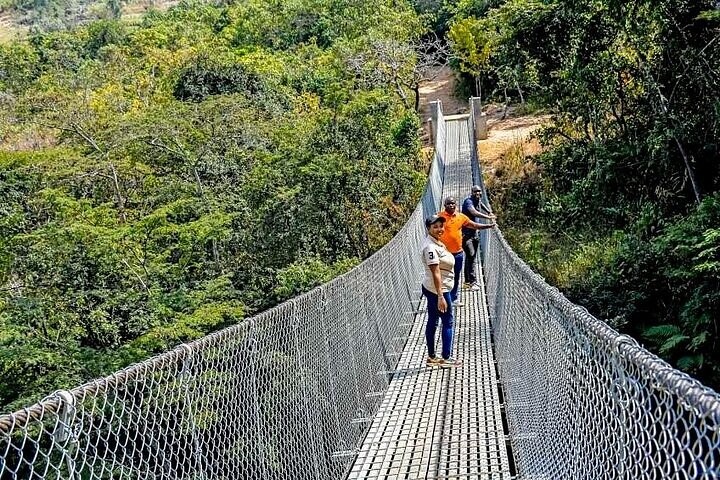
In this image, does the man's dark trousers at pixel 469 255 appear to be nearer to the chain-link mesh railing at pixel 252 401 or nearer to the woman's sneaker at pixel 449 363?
the woman's sneaker at pixel 449 363

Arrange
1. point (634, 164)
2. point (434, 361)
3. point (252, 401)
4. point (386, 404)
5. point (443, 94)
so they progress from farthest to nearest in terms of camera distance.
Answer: point (443, 94) → point (634, 164) → point (434, 361) → point (386, 404) → point (252, 401)

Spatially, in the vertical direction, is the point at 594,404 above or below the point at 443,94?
above

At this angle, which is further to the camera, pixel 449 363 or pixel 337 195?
pixel 337 195

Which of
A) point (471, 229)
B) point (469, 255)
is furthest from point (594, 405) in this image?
point (469, 255)

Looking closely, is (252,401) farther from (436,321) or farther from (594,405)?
(436,321)

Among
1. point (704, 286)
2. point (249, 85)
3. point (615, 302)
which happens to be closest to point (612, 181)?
point (615, 302)

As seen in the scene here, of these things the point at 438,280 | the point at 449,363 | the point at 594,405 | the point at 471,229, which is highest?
the point at 594,405

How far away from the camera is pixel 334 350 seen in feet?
10.3

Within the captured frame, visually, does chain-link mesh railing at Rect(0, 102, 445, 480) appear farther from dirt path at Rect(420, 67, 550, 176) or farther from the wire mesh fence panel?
dirt path at Rect(420, 67, 550, 176)

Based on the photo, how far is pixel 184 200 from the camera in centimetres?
1114

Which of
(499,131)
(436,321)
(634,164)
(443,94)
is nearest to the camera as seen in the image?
(436,321)

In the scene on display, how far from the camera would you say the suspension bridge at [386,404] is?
4.14ft

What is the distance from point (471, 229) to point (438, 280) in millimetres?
1998

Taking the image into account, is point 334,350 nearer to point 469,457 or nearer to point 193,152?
point 469,457
